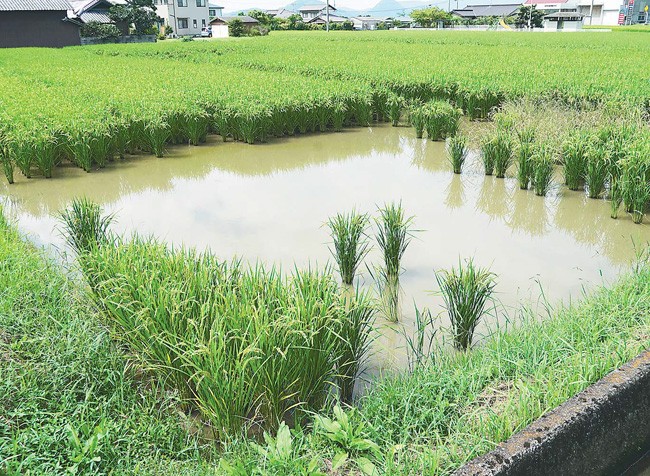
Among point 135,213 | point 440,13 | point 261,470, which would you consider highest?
point 440,13

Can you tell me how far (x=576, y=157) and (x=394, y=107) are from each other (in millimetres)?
5363

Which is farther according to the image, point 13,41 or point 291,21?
point 291,21

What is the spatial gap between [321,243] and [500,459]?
4.10m

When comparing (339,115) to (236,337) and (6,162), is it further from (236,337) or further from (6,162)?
(236,337)

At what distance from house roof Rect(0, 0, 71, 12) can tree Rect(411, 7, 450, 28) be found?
41350 millimetres

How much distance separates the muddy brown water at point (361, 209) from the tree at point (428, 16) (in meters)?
60.8

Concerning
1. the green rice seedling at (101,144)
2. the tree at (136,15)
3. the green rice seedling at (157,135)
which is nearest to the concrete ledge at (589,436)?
the green rice seedling at (101,144)

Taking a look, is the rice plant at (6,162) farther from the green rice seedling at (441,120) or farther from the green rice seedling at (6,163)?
the green rice seedling at (441,120)

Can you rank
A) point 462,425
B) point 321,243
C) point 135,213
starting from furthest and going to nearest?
1. point 135,213
2. point 321,243
3. point 462,425

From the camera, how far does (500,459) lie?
7.87 feet

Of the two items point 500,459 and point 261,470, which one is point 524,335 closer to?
point 500,459

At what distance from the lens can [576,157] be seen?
7770 mm

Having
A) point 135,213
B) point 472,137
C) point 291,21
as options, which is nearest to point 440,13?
point 291,21

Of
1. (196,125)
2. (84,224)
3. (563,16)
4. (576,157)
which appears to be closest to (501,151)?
(576,157)
